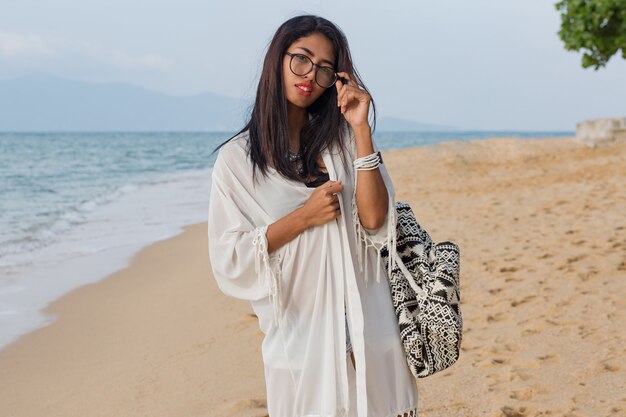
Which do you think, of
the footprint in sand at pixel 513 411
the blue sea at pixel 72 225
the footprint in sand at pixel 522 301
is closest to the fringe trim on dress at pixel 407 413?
the footprint in sand at pixel 513 411

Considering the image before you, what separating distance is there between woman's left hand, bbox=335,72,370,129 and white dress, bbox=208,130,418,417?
0.14 meters

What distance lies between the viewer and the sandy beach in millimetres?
4547

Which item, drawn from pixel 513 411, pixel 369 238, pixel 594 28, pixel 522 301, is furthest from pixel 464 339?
pixel 594 28

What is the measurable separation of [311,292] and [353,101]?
0.58 m

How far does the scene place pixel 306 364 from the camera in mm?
2320

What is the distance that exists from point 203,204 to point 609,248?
10.2m

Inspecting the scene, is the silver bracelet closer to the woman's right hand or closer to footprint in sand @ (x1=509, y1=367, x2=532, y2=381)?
the woman's right hand

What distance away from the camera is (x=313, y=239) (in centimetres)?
233

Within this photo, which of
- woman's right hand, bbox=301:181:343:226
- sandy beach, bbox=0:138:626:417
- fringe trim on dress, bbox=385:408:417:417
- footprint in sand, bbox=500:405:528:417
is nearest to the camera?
woman's right hand, bbox=301:181:343:226

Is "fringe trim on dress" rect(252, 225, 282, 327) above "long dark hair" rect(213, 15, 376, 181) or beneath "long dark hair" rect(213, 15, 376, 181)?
beneath

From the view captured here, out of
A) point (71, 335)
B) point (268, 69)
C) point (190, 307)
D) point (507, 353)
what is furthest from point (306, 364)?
point (190, 307)

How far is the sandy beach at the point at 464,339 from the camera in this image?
4.55 metres

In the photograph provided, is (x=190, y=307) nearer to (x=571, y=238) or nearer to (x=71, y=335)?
(x=71, y=335)

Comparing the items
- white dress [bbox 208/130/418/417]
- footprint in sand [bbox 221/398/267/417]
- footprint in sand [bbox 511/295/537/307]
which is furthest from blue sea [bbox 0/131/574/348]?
white dress [bbox 208/130/418/417]
